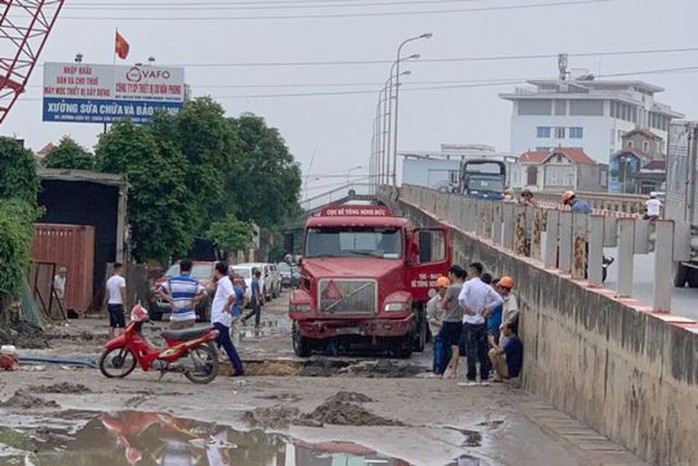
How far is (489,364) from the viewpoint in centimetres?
2139

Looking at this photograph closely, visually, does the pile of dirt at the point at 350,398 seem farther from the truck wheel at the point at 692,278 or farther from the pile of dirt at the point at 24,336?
the truck wheel at the point at 692,278

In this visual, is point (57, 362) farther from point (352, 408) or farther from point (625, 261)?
point (625, 261)

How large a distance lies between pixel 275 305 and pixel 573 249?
36507 millimetres

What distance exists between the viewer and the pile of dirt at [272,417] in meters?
15.7

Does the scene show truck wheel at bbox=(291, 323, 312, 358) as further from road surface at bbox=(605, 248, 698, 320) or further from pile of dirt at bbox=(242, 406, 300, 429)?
pile of dirt at bbox=(242, 406, 300, 429)

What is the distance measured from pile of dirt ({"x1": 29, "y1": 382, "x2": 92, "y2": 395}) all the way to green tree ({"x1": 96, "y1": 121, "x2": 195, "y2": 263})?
30.4m

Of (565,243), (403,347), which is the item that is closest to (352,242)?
(403,347)

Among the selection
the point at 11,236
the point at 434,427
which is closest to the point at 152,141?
the point at 11,236

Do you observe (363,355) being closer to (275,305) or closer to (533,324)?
(533,324)

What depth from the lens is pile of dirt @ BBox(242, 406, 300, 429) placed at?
1566cm

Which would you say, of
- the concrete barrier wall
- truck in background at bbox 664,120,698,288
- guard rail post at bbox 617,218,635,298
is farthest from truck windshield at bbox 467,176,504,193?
guard rail post at bbox 617,218,635,298

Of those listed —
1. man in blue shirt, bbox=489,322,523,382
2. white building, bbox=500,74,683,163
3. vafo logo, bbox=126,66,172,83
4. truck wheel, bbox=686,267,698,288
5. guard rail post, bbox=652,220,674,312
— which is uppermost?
white building, bbox=500,74,683,163

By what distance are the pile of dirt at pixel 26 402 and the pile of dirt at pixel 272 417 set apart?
2210mm

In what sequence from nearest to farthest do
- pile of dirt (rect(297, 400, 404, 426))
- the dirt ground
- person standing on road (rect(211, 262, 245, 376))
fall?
the dirt ground
pile of dirt (rect(297, 400, 404, 426))
person standing on road (rect(211, 262, 245, 376))
